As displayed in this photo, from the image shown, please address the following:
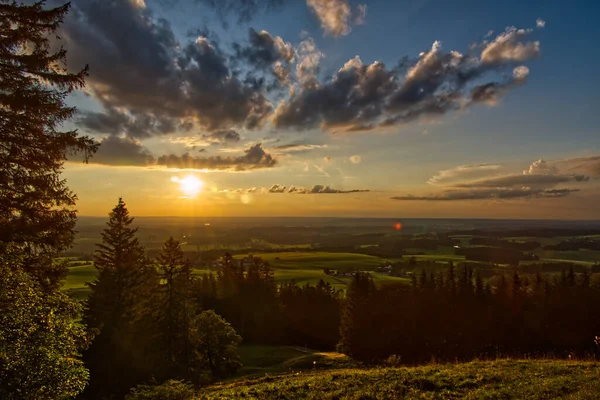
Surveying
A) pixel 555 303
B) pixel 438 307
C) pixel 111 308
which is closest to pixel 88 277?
pixel 111 308

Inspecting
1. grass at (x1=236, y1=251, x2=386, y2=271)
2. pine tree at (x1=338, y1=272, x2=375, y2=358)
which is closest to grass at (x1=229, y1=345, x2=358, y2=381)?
pine tree at (x1=338, y1=272, x2=375, y2=358)

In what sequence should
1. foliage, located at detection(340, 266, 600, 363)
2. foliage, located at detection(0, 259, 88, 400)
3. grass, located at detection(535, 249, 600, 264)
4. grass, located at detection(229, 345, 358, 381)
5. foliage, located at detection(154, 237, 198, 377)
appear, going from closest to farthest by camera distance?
foliage, located at detection(0, 259, 88, 400)
foliage, located at detection(154, 237, 198, 377)
grass, located at detection(229, 345, 358, 381)
foliage, located at detection(340, 266, 600, 363)
grass, located at detection(535, 249, 600, 264)

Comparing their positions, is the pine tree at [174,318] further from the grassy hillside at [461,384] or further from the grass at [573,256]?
the grass at [573,256]

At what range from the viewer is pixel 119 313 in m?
32.2

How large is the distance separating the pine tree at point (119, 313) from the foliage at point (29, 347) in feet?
61.2

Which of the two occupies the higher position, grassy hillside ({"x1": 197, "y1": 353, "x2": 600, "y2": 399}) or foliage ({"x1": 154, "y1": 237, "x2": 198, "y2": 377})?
grassy hillside ({"x1": 197, "y1": 353, "x2": 600, "y2": 399})

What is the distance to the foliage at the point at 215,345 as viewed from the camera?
3766 cm

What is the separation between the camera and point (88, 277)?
11562 centimetres

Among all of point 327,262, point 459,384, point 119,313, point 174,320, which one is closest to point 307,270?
point 327,262

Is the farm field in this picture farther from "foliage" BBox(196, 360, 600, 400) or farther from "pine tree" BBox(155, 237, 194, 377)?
"foliage" BBox(196, 360, 600, 400)

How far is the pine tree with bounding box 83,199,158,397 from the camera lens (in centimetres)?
3086

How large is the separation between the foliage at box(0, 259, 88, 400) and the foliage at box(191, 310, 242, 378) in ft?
80.8

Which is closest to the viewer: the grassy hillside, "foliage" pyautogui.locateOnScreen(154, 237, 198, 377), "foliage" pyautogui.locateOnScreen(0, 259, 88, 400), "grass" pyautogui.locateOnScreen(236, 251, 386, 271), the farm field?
"foliage" pyautogui.locateOnScreen(0, 259, 88, 400)

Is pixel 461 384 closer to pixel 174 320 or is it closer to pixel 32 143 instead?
pixel 32 143
